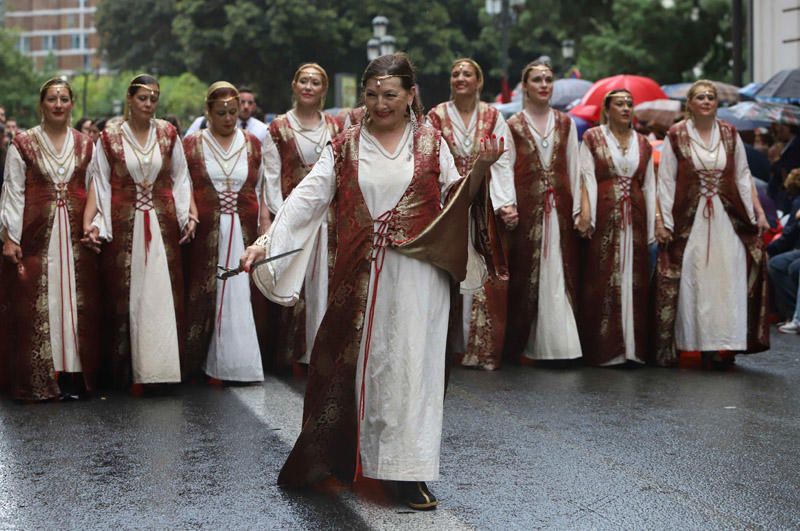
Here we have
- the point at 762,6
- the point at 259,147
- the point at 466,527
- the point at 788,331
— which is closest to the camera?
the point at 466,527

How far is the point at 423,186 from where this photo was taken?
6141 millimetres

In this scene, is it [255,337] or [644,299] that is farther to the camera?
[644,299]

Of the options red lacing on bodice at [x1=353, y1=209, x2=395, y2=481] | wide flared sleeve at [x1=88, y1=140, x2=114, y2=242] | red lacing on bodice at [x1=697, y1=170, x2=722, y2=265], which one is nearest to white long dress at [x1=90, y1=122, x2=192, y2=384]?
wide flared sleeve at [x1=88, y1=140, x2=114, y2=242]

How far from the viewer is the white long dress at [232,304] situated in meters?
9.69

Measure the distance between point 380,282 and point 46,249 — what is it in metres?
3.80

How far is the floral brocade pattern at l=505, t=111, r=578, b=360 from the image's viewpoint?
10.6m

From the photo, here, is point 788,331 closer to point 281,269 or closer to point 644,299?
point 644,299

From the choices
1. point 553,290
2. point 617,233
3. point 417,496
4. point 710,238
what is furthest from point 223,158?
point 417,496

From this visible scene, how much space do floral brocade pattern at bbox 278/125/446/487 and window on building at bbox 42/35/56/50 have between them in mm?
149122

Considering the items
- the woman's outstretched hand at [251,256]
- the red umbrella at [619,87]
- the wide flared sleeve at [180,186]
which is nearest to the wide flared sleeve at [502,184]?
the wide flared sleeve at [180,186]

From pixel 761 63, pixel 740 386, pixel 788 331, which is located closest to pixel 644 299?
pixel 740 386

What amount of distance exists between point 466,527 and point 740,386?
14.3 ft

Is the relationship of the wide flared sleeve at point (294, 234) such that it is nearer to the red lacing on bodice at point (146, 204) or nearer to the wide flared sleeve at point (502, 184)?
the red lacing on bodice at point (146, 204)

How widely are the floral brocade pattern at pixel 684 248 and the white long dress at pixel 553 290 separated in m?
0.70
